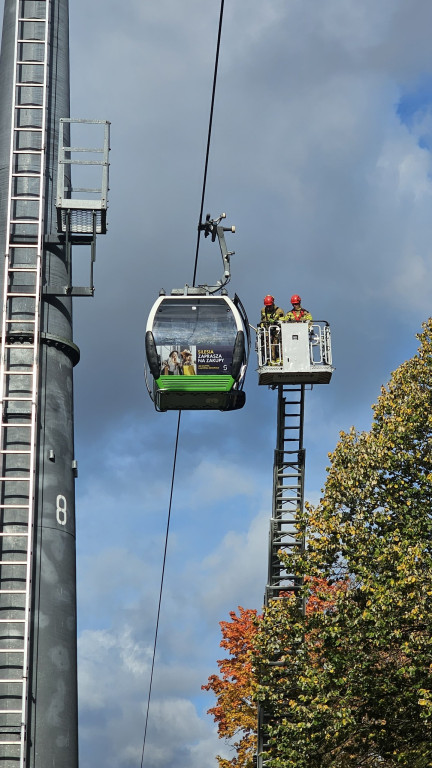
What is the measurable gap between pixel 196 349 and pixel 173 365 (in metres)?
0.70

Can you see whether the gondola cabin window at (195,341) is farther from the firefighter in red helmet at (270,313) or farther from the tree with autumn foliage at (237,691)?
the tree with autumn foliage at (237,691)

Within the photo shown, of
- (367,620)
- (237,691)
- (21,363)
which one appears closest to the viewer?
(367,620)

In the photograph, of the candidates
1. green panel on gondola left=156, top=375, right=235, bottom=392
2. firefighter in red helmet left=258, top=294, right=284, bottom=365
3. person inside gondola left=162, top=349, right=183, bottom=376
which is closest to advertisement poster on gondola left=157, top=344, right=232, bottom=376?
person inside gondola left=162, top=349, right=183, bottom=376

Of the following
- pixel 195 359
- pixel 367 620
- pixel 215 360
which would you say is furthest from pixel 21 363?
pixel 367 620

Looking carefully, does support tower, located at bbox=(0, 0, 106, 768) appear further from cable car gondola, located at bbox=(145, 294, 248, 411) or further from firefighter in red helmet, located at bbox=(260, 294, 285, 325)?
firefighter in red helmet, located at bbox=(260, 294, 285, 325)

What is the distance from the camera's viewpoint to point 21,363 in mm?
30359

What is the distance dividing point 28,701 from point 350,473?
33.1 feet

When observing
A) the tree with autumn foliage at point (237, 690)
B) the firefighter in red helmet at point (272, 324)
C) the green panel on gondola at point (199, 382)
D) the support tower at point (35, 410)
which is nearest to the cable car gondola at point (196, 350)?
the green panel on gondola at point (199, 382)

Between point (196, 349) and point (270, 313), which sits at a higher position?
point (270, 313)

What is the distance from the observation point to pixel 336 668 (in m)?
26.6

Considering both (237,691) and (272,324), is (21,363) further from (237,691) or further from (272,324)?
(237,691)

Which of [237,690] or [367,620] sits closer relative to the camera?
[367,620]

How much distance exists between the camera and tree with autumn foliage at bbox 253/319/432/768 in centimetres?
2602

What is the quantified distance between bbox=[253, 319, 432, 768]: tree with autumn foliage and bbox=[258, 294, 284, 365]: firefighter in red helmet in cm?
293
